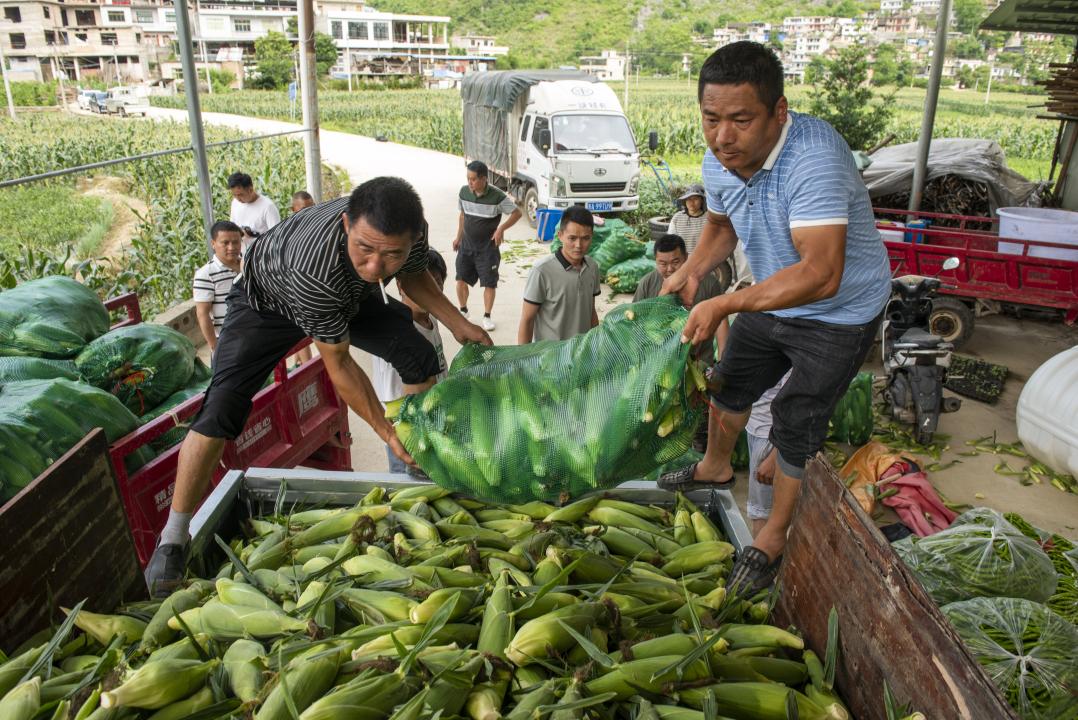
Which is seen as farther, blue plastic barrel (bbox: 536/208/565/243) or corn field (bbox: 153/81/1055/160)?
corn field (bbox: 153/81/1055/160)

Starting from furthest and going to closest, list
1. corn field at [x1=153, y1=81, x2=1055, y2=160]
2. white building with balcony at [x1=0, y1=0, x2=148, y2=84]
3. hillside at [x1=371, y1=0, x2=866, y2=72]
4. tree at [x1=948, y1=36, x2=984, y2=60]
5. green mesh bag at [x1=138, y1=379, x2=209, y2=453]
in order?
hillside at [x1=371, y1=0, x2=866, y2=72]
tree at [x1=948, y1=36, x2=984, y2=60]
white building with balcony at [x1=0, y1=0, x2=148, y2=84]
corn field at [x1=153, y1=81, x2=1055, y2=160]
green mesh bag at [x1=138, y1=379, x2=209, y2=453]

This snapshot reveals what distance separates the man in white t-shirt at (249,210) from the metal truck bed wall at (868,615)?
20.4ft

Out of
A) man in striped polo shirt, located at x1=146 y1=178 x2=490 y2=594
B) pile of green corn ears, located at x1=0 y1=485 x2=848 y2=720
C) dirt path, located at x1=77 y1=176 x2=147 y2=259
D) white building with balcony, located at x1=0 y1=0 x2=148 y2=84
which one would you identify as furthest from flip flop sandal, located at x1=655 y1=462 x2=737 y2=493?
white building with balcony, located at x1=0 y1=0 x2=148 y2=84

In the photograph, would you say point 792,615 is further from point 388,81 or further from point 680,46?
point 680,46

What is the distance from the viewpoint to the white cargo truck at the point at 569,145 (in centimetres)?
1334

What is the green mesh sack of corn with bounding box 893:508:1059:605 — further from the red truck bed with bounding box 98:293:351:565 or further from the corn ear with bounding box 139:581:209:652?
the red truck bed with bounding box 98:293:351:565

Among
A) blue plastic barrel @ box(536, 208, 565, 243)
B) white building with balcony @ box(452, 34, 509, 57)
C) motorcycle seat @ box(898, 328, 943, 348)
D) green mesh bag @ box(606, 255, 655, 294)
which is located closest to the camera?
motorcycle seat @ box(898, 328, 943, 348)

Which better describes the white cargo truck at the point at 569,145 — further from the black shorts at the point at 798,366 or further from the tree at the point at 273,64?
the tree at the point at 273,64

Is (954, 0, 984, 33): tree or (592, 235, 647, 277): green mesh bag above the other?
(954, 0, 984, 33): tree

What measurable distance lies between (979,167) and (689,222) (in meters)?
5.21

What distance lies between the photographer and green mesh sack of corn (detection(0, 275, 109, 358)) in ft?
11.7

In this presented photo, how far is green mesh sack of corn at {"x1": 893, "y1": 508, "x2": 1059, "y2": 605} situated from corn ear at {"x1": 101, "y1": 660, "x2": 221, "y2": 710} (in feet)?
8.51

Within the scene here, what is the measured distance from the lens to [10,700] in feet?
5.19

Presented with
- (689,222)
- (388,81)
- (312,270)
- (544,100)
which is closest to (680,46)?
(388,81)
